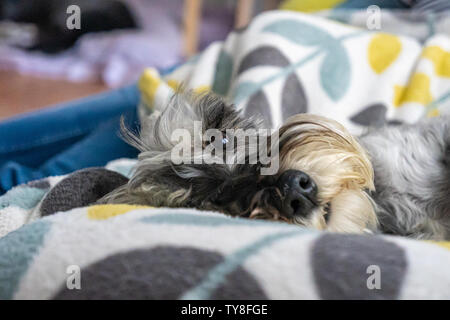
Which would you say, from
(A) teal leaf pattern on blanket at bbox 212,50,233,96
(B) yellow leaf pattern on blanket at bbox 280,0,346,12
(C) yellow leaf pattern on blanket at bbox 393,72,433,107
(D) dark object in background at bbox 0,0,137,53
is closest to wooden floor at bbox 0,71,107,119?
(D) dark object in background at bbox 0,0,137,53

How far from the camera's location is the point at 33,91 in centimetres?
460

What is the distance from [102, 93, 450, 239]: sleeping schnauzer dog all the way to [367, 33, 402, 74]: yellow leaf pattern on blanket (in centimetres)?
63

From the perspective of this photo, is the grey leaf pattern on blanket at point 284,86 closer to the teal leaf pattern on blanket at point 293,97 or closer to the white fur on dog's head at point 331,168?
the teal leaf pattern on blanket at point 293,97

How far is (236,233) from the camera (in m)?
0.86

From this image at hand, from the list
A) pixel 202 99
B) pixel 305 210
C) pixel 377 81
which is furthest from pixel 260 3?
pixel 305 210

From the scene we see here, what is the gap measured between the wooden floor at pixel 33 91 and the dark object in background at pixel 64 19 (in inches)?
20.1

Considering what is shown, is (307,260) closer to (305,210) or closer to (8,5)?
(305,210)

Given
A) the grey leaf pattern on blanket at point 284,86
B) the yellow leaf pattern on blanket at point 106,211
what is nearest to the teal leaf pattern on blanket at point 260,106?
the grey leaf pattern on blanket at point 284,86

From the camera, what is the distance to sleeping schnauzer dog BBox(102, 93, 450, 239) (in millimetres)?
1082

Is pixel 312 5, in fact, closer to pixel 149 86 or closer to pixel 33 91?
pixel 149 86

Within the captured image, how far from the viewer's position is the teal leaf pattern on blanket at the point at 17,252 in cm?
91

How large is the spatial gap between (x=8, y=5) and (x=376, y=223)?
214 inches

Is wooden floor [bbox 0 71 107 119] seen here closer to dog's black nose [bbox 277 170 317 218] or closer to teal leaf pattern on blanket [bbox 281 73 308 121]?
teal leaf pattern on blanket [bbox 281 73 308 121]

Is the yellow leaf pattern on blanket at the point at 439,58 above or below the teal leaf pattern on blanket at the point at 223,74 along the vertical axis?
above
